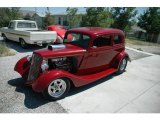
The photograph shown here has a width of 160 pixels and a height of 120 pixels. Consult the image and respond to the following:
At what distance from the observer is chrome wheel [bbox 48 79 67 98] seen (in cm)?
432

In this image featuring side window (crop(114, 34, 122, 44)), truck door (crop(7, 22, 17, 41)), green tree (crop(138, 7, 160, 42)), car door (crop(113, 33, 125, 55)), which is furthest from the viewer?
green tree (crop(138, 7, 160, 42))

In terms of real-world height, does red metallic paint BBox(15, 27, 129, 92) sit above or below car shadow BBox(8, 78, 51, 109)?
above

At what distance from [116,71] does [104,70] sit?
2.22 feet

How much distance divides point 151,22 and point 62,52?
31145 mm

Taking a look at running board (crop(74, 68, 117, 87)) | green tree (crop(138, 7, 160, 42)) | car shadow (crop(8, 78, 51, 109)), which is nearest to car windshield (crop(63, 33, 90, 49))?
running board (crop(74, 68, 117, 87))

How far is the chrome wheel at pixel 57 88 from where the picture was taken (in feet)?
14.2

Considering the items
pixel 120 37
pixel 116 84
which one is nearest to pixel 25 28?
pixel 120 37

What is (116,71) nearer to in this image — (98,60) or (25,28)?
(98,60)

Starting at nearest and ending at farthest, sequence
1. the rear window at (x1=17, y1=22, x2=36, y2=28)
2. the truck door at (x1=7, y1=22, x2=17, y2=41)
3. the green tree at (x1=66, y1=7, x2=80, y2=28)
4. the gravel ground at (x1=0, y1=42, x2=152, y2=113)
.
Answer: the gravel ground at (x1=0, y1=42, x2=152, y2=113), the truck door at (x1=7, y1=22, x2=17, y2=41), the rear window at (x1=17, y1=22, x2=36, y2=28), the green tree at (x1=66, y1=7, x2=80, y2=28)

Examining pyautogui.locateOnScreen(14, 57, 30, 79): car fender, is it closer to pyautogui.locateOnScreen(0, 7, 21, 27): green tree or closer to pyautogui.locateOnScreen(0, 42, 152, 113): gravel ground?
pyautogui.locateOnScreen(0, 42, 152, 113): gravel ground

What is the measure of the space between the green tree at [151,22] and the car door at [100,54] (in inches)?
1134

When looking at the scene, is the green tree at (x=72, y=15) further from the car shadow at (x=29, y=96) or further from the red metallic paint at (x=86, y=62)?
the car shadow at (x=29, y=96)

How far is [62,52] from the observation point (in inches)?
182

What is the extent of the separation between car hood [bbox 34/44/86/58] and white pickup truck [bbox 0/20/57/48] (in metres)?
4.65
